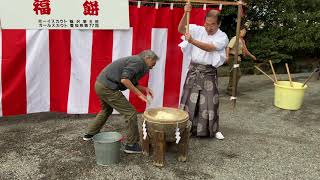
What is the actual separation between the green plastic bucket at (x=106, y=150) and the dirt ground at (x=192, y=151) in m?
0.07

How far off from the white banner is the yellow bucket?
3.35m

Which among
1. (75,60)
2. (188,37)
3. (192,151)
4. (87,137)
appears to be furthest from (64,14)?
(192,151)

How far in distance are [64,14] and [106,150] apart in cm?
230

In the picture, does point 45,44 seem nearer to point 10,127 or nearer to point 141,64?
point 10,127

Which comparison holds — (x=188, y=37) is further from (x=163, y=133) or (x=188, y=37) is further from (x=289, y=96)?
(x=289, y=96)

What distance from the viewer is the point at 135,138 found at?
4.84 metres

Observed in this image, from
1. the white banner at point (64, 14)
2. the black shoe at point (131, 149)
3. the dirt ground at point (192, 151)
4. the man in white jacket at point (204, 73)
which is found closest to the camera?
the dirt ground at point (192, 151)

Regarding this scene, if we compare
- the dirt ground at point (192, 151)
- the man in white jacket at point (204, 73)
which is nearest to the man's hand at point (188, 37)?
the man in white jacket at point (204, 73)

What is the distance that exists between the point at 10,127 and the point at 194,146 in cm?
276

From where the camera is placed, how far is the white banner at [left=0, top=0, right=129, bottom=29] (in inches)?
212

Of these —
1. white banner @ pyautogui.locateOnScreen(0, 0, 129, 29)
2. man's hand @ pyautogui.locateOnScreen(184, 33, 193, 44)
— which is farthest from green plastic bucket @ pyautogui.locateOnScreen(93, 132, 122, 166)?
white banner @ pyautogui.locateOnScreen(0, 0, 129, 29)

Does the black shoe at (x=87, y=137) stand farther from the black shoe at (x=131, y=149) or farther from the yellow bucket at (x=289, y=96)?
the yellow bucket at (x=289, y=96)

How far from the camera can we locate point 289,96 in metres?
7.34

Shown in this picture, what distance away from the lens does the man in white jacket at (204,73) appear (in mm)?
5142
